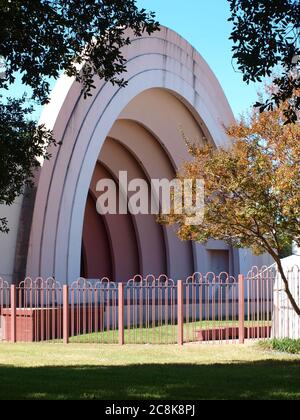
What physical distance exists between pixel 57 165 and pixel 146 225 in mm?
12036

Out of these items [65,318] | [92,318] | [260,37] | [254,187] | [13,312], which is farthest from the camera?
[92,318]

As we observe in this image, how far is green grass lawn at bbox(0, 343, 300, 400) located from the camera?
959 centimetres

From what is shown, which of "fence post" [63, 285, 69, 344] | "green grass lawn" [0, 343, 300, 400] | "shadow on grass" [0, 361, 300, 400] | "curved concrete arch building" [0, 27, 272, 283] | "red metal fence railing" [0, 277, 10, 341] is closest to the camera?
"shadow on grass" [0, 361, 300, 400]

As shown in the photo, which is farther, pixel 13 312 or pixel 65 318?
pixel 13 312

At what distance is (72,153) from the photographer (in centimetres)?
2467

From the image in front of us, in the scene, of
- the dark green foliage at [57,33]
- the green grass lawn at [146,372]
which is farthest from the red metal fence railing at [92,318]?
the dark green foliage at [57,33]

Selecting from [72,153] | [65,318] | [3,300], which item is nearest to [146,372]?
[65,318]

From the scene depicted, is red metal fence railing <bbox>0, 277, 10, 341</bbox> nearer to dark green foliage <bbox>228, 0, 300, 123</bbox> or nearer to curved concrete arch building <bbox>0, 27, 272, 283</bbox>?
curved concrete arch building <bbox>0, 27, 272, 283</bbox>

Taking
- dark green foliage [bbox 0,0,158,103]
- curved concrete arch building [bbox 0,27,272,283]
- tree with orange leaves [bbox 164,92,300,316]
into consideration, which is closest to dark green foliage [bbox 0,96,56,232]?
dark green foliage [bbox 0,0,158,103]

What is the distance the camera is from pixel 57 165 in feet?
78.5

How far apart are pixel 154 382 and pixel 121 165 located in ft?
75.6

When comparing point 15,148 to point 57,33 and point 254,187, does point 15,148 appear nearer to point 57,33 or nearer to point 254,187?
point 57,33

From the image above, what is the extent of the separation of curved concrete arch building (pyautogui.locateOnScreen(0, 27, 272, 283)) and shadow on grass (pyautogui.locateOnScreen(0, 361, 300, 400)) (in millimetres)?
10390

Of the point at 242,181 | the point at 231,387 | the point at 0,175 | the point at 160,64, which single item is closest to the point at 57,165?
the point at 160,64
